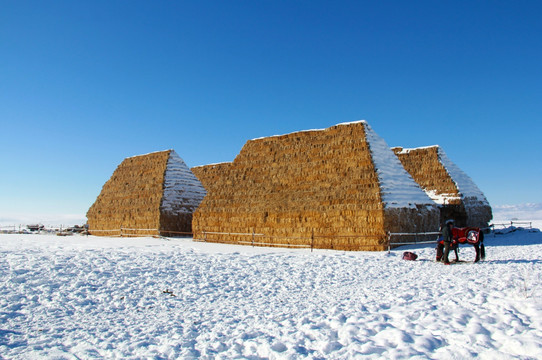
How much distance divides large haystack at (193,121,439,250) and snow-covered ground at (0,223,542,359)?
16.7 ft

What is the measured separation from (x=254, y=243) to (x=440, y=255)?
958 cm

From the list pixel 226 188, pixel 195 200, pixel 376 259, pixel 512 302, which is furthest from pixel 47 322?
pixel 195 200

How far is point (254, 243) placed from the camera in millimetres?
19922

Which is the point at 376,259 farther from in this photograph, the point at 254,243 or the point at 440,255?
the point at 254,243

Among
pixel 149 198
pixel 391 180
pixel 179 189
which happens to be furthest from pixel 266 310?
pixel 179 189

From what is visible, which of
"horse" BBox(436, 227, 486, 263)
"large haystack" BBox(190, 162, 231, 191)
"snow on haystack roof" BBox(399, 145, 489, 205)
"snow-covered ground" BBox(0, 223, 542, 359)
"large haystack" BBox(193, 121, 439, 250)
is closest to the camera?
"snow-covered ground" BBox(0, 223, 542, 359)

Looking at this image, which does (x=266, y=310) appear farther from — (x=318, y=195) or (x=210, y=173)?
(x=210, y=173)

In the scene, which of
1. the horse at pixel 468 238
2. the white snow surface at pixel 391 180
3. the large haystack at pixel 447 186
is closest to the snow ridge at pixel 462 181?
the large haystack at pixel 447 186

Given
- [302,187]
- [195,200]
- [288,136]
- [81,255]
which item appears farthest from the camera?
[195,200]

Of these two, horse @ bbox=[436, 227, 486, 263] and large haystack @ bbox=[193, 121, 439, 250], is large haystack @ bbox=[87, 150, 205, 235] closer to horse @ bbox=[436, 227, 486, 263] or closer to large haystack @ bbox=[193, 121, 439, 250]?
large haystack @ bbox=[193, 121, 439, 250]

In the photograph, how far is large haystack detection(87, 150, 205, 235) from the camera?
2572cm

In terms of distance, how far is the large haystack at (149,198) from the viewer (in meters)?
25.7

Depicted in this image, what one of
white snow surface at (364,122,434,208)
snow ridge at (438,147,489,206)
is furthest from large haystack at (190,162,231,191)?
snow ridge at (438,147,489,206)

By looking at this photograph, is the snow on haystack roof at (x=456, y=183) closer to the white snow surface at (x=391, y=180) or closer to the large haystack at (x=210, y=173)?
the white snow surface at (x=391, y=180)
